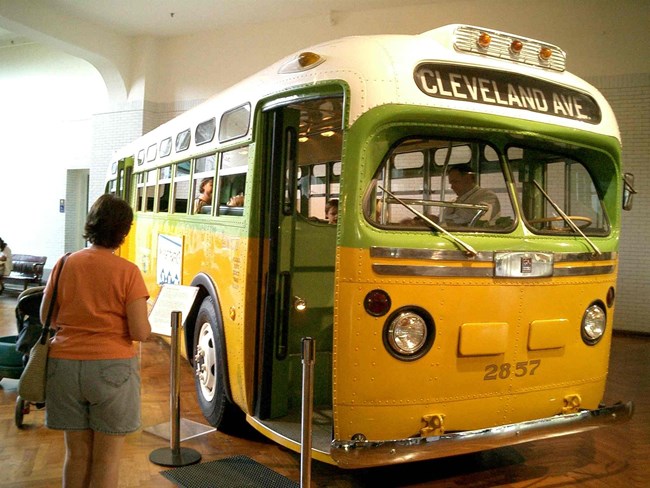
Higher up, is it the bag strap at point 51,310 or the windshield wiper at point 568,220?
the windshield wiper at point 568,220

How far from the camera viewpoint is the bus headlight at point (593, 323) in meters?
3.71

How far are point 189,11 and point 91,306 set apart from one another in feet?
33.9

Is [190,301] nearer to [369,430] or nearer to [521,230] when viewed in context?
[369,430]

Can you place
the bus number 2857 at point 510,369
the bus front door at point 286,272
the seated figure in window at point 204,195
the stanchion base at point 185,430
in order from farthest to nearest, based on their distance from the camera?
1. the seated figure in window at point 204,195
2. the stanchion base at point 185,430
3. the bus front door at point 286,272
4. the bus number 2857 at point 510,369

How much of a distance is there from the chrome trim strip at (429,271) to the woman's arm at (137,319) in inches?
45.3

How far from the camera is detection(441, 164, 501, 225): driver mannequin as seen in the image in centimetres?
346

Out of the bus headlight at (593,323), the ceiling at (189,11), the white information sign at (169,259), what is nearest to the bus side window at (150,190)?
the white information sign at (169,259)

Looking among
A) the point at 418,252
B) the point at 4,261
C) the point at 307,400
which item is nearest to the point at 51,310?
the point at 307,400

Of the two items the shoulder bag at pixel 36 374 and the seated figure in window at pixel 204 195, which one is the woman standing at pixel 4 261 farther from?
the shoulder bag at pixel 36 374

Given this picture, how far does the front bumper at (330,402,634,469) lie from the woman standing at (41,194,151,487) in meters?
1.07

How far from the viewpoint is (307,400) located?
9.56ft

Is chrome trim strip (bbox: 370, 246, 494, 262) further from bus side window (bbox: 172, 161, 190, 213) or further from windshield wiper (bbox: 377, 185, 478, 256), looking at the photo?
bus side window (bbox: 172, 161, 190, 213)

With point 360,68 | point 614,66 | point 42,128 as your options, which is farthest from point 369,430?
point 42,128

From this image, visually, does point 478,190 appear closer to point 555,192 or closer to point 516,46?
point 555,192
